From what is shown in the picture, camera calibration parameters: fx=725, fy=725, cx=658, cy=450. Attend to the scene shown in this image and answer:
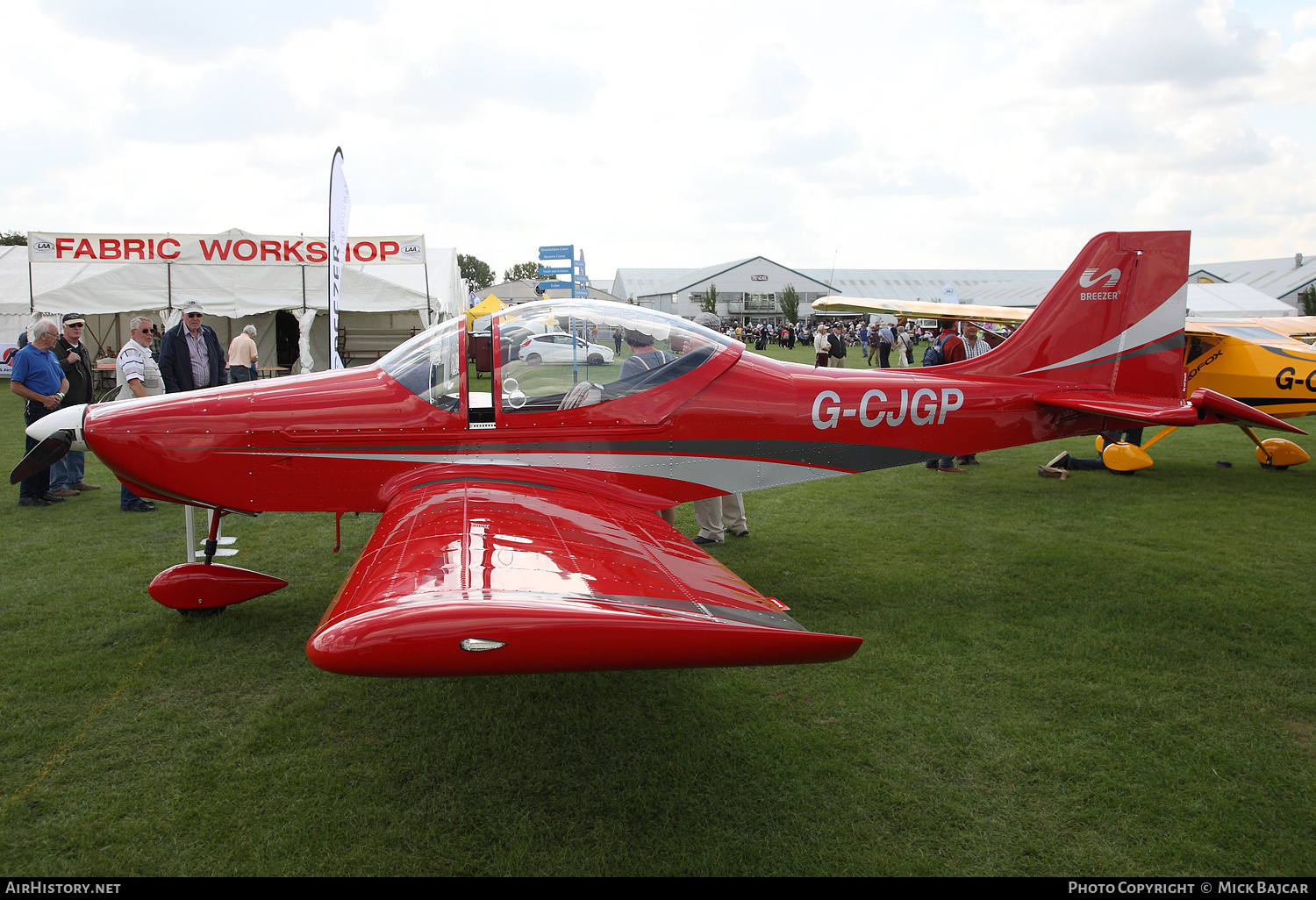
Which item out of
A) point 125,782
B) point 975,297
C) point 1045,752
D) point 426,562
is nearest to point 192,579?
point 125,782

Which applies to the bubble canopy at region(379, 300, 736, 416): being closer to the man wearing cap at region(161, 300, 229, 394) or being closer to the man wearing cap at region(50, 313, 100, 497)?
the man wearing cap at region(161, 300, 229, 394)

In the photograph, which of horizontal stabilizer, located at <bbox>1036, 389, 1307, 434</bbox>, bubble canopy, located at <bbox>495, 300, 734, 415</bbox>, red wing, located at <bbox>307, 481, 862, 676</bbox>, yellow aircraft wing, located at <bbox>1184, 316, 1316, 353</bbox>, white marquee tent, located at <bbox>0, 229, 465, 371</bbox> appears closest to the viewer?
red wing, located at <bbox>307, 481, 862, 676</bbox>

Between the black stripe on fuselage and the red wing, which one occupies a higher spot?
the black stripe on fuselage

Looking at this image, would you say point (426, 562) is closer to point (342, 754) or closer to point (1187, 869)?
point (342, 754)

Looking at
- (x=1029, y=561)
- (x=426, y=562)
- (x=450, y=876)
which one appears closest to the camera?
(x=450, y=876)

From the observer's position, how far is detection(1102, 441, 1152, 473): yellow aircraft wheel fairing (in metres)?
8.50

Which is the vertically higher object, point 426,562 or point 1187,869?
point 426,562

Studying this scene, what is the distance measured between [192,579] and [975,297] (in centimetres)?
6036

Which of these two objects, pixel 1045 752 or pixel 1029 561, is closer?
pixel 1045 752

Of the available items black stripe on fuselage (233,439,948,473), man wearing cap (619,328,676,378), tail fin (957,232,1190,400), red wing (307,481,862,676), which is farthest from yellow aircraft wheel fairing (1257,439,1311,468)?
red wing (307,481,862,676)

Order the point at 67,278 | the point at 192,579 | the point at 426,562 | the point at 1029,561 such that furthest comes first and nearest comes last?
the point at 67,278 → the point at 1029,561 → the point at 192,579 → the point at 426,562

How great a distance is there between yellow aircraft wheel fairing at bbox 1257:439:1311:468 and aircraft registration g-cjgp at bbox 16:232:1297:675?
16.3 ft

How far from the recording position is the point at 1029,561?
18.2 feet

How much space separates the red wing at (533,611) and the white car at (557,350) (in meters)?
1.21
